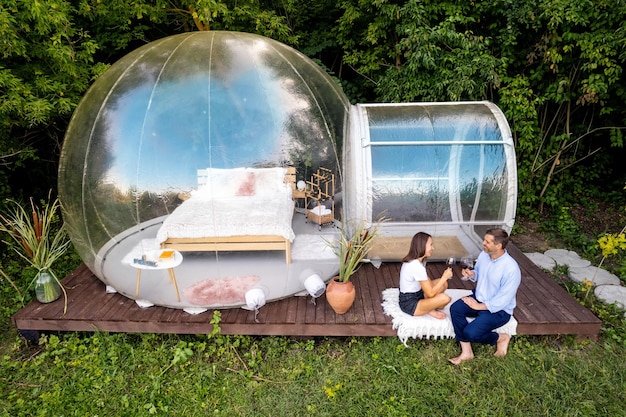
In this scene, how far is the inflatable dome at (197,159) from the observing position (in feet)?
12.1

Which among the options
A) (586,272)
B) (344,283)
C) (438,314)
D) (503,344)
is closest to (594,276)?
(586,272)

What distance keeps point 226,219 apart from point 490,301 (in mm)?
2583

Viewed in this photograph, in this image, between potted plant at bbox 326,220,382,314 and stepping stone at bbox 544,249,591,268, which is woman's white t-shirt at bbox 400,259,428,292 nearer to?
potted plant at bbox 326,220,382,314

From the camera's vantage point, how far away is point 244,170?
12.5ft

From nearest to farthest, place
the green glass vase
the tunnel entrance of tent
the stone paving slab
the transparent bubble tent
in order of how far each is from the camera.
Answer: the transparent bubble tent → the green glass vase → the tunnel entrance of tent → the stone paving slab

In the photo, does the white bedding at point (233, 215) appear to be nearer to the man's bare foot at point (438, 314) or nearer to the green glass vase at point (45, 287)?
the green glass vase at point (45, 287)

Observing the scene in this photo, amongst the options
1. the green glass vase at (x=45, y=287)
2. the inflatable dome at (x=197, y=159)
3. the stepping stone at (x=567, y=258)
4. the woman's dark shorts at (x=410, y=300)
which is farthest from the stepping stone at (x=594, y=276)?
the green glass vase at (x=45, y=287)

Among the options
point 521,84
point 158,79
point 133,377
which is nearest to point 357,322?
point 133,377

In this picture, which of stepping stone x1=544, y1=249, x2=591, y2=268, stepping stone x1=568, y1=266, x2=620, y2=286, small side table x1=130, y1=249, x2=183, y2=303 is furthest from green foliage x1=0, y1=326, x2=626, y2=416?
stepping stone x1=544, y1=249, x2=591, y2=268

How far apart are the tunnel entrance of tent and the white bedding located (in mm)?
976

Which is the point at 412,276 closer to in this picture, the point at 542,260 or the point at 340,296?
the point at 340,296

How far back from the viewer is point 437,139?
184 inches

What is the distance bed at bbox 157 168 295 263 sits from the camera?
3748mm

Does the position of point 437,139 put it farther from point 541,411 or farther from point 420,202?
point 541,411
